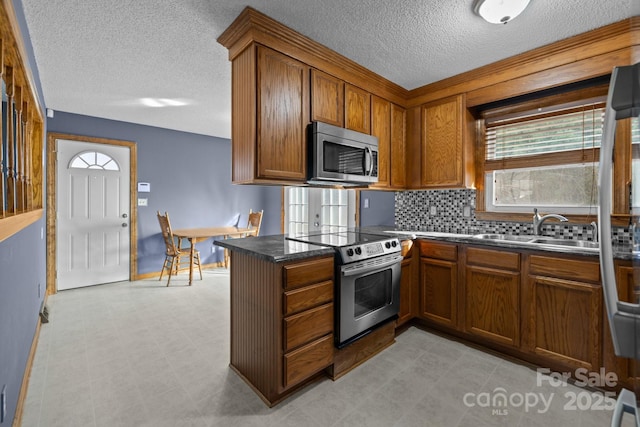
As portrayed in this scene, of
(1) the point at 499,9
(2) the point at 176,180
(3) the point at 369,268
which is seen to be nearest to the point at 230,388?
(3) the point at 369,268

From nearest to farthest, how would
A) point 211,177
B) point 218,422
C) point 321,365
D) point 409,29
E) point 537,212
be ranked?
1. point 218,422
2. point 321,365
3. point 409,29
4. point 537,212
5. point 211,177

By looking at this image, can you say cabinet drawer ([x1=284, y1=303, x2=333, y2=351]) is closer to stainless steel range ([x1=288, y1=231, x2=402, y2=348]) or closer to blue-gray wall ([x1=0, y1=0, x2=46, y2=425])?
stainless steel range ([x1=288, y1=231, x2=402, y2=348])

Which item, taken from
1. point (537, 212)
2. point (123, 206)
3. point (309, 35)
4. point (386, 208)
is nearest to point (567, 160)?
point (537, 212)

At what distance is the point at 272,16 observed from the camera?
1987 mm

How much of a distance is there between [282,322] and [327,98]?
68.9 inches

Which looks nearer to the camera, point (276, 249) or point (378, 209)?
point (276, 249)

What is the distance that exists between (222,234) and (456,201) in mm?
3143

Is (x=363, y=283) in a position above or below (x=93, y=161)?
below

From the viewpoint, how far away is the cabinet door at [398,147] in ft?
10.3

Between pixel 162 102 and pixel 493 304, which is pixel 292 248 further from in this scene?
pixel 162 102

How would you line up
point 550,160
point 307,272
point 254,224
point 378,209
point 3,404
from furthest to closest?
point 254,224, point 378,209, point 550,160, point 307,272, point 3,404

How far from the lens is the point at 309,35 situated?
2.20 m

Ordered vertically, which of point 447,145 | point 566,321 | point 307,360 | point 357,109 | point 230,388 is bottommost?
point 230,388

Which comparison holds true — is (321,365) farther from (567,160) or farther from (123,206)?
(123,206)
